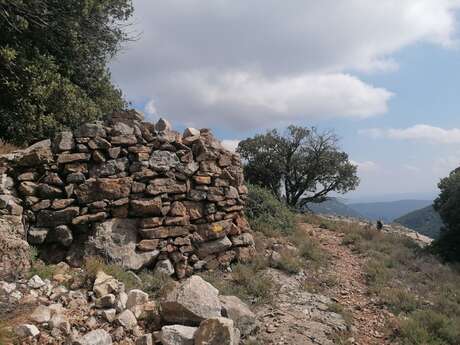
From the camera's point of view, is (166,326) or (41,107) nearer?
(166,326)

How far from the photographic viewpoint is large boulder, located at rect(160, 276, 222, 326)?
4.91 meters

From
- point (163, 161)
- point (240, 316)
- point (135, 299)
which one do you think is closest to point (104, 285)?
point (135, 299)

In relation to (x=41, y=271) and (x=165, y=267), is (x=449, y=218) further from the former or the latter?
(x=41, y=271)

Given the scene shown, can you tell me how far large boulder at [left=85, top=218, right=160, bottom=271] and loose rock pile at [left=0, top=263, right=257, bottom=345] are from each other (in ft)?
3.81

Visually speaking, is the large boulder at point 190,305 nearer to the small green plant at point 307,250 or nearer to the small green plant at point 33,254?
the small green plant at point 33,254

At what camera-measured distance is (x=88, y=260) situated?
251 inches

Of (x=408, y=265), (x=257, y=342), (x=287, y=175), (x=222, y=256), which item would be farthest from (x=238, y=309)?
(x=287, y=175)

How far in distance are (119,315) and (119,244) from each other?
2.44 meters

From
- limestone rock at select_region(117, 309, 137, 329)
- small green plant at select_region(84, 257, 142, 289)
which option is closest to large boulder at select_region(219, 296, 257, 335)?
limestone rock at select_region(117, 309, 137, 329)

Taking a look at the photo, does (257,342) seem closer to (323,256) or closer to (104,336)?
(104,336)

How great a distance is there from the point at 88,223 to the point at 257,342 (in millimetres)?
3945

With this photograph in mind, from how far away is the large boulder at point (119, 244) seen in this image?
6.84 m

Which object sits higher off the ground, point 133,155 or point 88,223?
point 133,155

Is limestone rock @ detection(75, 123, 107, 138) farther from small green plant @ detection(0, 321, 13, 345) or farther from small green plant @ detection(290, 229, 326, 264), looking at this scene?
small green plant @ detection(290, 229, 326, 264)
